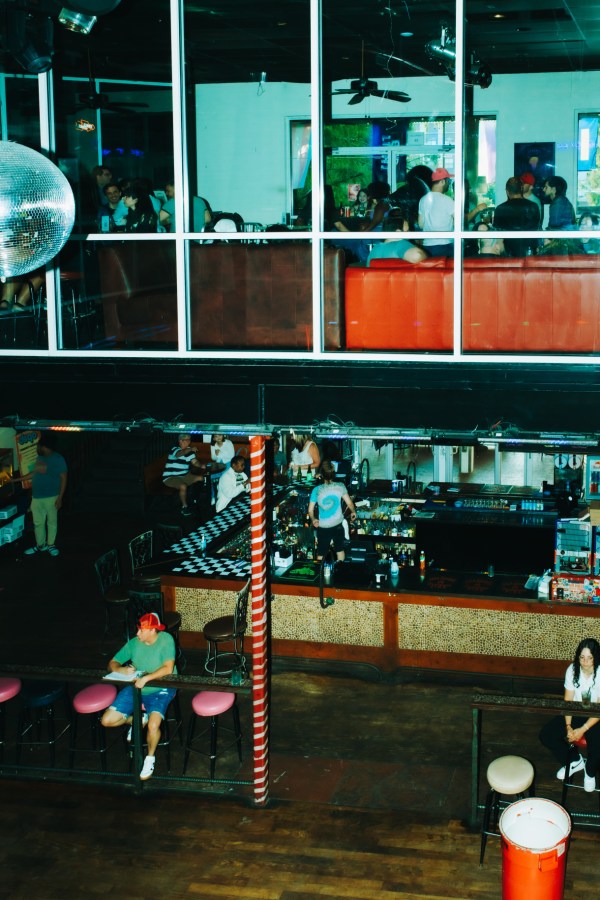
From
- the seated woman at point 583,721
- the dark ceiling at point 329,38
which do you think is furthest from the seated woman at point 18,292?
the seated woman at point 583,721

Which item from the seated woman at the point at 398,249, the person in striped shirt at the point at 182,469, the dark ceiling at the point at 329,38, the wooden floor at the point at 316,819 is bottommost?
the wooden floor at the point at 316,819

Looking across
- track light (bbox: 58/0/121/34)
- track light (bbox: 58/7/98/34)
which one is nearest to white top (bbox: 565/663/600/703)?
track light (bbox: 58/0/121/34)

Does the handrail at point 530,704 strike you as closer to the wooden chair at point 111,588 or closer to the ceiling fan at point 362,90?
the wooden chair at point 111,588

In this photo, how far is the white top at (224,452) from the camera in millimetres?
14711

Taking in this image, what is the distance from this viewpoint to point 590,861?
6.73 m

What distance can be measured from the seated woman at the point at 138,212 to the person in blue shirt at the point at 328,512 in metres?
3.44

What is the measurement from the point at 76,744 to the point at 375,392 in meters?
3.85

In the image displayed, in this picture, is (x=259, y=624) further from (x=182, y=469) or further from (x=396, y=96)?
(x=182, y=469)

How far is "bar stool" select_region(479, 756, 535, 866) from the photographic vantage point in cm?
680

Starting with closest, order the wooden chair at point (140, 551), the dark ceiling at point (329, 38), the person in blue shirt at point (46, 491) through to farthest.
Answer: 1. the dark ceiling at point (329, 38)
2. the wooden chair at point (140, 551)
3. the person in blue shirt at point (46, 491)

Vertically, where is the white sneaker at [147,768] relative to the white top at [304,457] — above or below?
below

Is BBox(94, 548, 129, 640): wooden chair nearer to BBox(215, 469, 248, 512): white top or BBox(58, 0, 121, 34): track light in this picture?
BBox(215, 469, 248, 512): white top

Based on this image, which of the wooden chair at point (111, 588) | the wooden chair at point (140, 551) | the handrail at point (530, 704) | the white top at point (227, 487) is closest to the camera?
the handrail at point (530, 704)

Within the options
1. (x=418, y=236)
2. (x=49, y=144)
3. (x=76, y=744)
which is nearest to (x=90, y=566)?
(x=76, y=744)
